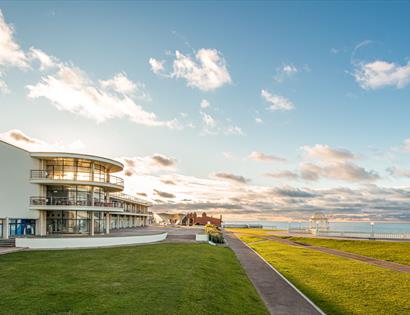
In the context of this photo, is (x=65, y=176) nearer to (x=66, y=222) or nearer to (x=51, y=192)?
(x=51, y=192)

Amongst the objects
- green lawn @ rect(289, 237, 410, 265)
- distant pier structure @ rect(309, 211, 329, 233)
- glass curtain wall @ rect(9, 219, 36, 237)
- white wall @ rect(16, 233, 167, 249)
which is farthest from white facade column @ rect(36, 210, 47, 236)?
distant pier structure @ rect(309, 211, 329, 233)

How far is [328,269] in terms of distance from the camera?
67.2 feet

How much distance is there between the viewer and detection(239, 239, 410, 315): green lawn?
1255 centimetres

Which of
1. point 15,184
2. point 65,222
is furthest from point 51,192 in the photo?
point 15,184

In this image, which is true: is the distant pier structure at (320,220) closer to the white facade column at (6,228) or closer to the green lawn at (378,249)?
the green lawn at (378,249)

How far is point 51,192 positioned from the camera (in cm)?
3353

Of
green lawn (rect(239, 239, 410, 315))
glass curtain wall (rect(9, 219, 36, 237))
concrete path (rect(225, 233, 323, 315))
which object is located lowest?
green lawn (rect(239, 239, 410, 315))

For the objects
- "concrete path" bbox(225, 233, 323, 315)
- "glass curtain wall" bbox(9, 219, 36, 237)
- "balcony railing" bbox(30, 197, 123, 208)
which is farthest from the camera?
"balcony railing" bbox(30, 197, 123, 208)

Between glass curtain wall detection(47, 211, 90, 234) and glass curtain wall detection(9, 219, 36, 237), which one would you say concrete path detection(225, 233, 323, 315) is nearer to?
glass curtain wall detection(47, 211, 90, 234)

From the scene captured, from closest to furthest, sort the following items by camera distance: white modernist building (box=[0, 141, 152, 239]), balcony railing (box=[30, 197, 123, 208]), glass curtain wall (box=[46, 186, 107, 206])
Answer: white modernist building (box=[0, 141, 152, 239]) → balcony railing (box=[30, 197, 123, 208]) → glass curtain wall (box=[46, 186, 107, 206])

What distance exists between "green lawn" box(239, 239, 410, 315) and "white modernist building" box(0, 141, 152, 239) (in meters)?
19.1

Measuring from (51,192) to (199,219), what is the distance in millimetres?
61697

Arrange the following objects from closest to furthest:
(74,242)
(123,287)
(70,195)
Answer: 1. (123,287)
2. (74,242)
3. (70,195)

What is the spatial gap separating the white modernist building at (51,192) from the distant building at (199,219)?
56376 mm
